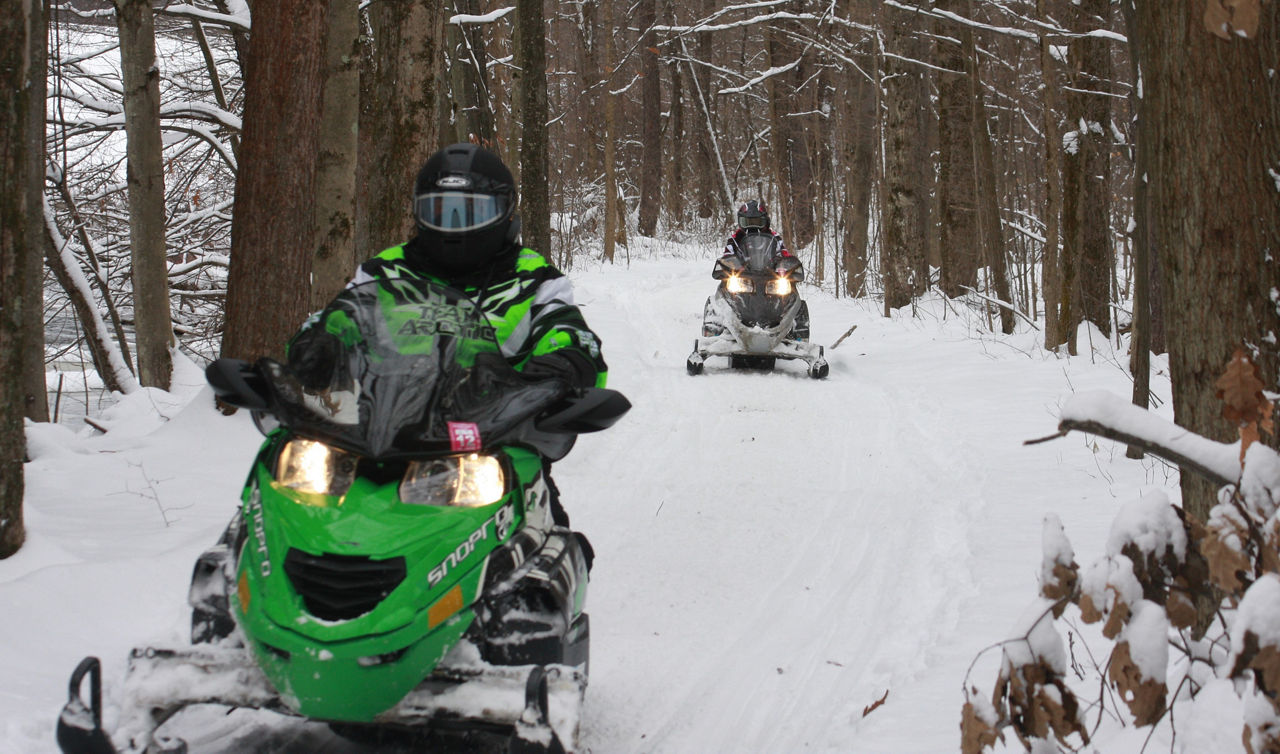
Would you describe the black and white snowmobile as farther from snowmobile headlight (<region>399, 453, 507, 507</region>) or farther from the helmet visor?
snowmobile headlight (<region>399, 453, 507, 507</region>)

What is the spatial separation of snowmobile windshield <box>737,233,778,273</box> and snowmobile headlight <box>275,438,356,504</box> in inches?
375

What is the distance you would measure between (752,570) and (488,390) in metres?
2.75

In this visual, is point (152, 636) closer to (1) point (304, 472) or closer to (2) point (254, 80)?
(1) point (304, 472)

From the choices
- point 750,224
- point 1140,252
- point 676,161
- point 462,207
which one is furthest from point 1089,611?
point 676,161

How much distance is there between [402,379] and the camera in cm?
307

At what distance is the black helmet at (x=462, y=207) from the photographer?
390 cm

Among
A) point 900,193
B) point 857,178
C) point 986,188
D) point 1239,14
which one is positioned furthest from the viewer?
point 857,178

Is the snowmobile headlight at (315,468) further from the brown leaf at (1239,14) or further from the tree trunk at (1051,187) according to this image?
the tree trunk at (1051,187)

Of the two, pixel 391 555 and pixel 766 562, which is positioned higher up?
pixel 391 555

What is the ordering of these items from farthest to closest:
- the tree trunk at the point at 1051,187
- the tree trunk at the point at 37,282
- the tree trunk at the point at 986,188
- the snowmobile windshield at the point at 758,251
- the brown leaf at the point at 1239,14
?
the tree trunk at the point at 986,188 < the snowmobile windshield at the point at 758,251 < the tree trunk at the point at 1051,187 < the tree trunk at the point at 37,282 < the brown leaf at the point at 1239,14

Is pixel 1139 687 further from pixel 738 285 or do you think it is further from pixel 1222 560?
pixel 738 285

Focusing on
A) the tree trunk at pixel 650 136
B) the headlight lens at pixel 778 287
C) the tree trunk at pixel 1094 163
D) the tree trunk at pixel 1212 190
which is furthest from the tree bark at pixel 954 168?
the tree trunk at pixel 650 136

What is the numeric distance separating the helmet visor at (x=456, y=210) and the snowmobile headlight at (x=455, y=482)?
1139mm

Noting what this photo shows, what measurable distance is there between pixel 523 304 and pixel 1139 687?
8.30 ft
